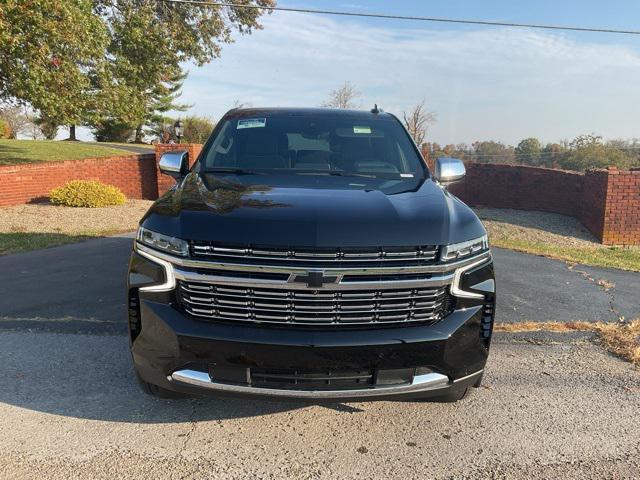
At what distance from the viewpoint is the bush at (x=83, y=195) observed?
1234 cm

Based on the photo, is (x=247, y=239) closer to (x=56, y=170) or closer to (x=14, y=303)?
(x=14, y=303)

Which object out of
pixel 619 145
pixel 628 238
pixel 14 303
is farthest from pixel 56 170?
pixel 619 145

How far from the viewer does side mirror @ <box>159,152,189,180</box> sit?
4004 mm

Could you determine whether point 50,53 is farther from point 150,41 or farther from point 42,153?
point 42,153

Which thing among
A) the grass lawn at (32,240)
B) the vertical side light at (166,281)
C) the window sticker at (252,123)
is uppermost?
the window sticker at (252,123)

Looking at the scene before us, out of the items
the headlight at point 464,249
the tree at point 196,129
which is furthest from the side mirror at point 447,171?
the tree at point 196,129

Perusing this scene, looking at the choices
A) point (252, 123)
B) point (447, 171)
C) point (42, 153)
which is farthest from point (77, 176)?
point (447, 171)

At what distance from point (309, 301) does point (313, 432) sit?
0.87 m

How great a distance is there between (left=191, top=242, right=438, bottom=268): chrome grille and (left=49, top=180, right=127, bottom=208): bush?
11.0 metres

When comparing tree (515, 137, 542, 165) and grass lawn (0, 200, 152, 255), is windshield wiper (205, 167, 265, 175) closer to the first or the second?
grass lawn (0, 200, 152, 255)

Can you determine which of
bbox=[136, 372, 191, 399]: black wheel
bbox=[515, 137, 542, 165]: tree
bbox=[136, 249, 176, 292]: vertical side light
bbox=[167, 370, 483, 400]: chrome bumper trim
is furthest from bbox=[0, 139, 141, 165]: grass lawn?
bbox=[515, 137, 542, 165]: tree

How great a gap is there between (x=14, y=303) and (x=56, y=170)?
9360 millimetres

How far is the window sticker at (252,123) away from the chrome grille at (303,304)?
2051 millimetres

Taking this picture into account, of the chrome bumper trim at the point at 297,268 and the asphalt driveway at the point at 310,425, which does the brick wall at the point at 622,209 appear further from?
the chrome bumper trim at the point at 297,268
